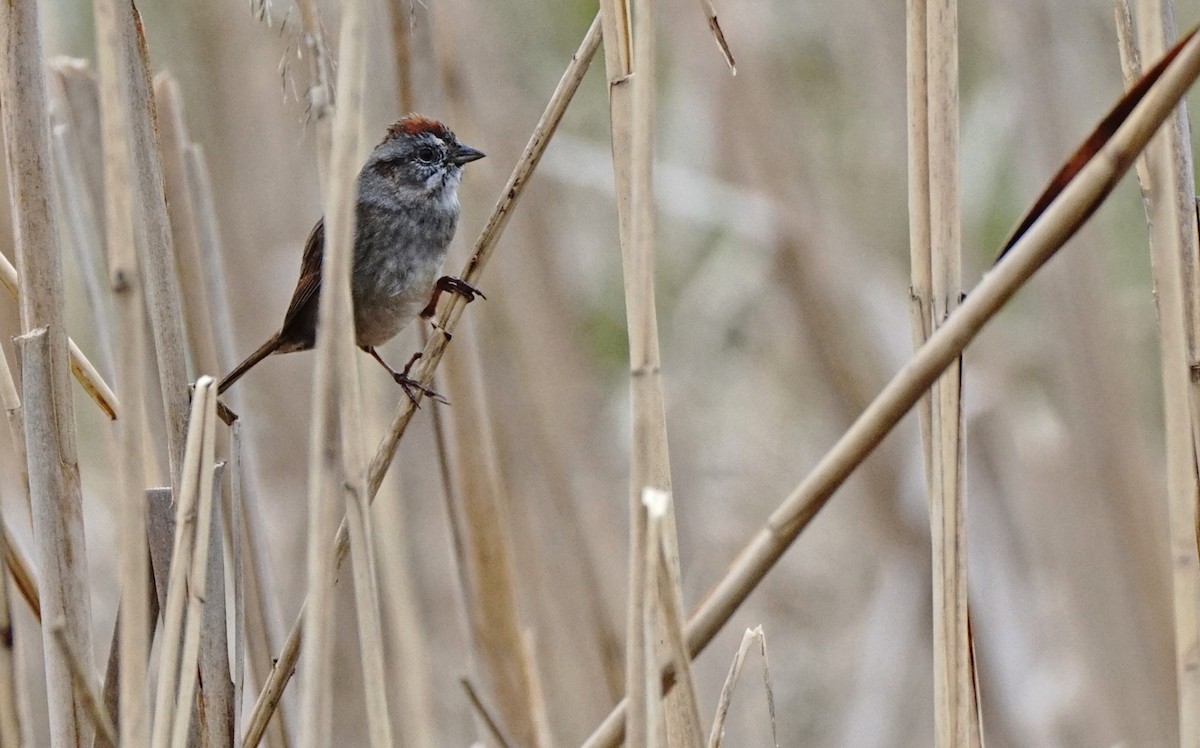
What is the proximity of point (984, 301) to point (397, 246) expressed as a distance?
1623 millimetres

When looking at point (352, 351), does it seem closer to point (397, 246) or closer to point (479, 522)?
point (479, 522)

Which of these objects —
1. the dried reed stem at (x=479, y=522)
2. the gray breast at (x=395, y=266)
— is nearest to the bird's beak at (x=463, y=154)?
the gray breast at (x=395, y=266)

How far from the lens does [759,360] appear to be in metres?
3.48

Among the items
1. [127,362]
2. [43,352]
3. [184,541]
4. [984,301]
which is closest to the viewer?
[984,301]

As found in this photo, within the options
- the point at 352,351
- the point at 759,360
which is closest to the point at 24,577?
the point at 352,351

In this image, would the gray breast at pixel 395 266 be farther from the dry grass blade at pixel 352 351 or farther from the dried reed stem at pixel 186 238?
the dry grass blade at pixel 352 351

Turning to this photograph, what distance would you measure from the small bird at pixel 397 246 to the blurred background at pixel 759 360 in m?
0.08

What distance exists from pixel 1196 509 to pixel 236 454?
1.16 meters

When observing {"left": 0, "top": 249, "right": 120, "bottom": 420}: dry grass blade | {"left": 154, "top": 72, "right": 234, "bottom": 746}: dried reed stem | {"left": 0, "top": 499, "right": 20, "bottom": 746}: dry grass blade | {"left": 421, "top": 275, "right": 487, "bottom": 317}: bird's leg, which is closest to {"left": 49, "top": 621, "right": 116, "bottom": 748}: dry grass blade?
{"left": 0, "top": 499, "right": 20, "bottom": 746}: dry grass blade

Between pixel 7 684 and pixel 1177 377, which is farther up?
pixel 1177 377

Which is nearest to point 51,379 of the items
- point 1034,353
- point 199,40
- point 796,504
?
point 796,504

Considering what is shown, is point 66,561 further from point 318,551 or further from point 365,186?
point 365,186

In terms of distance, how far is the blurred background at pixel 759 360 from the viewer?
7.69ft

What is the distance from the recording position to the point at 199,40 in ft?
10.9
